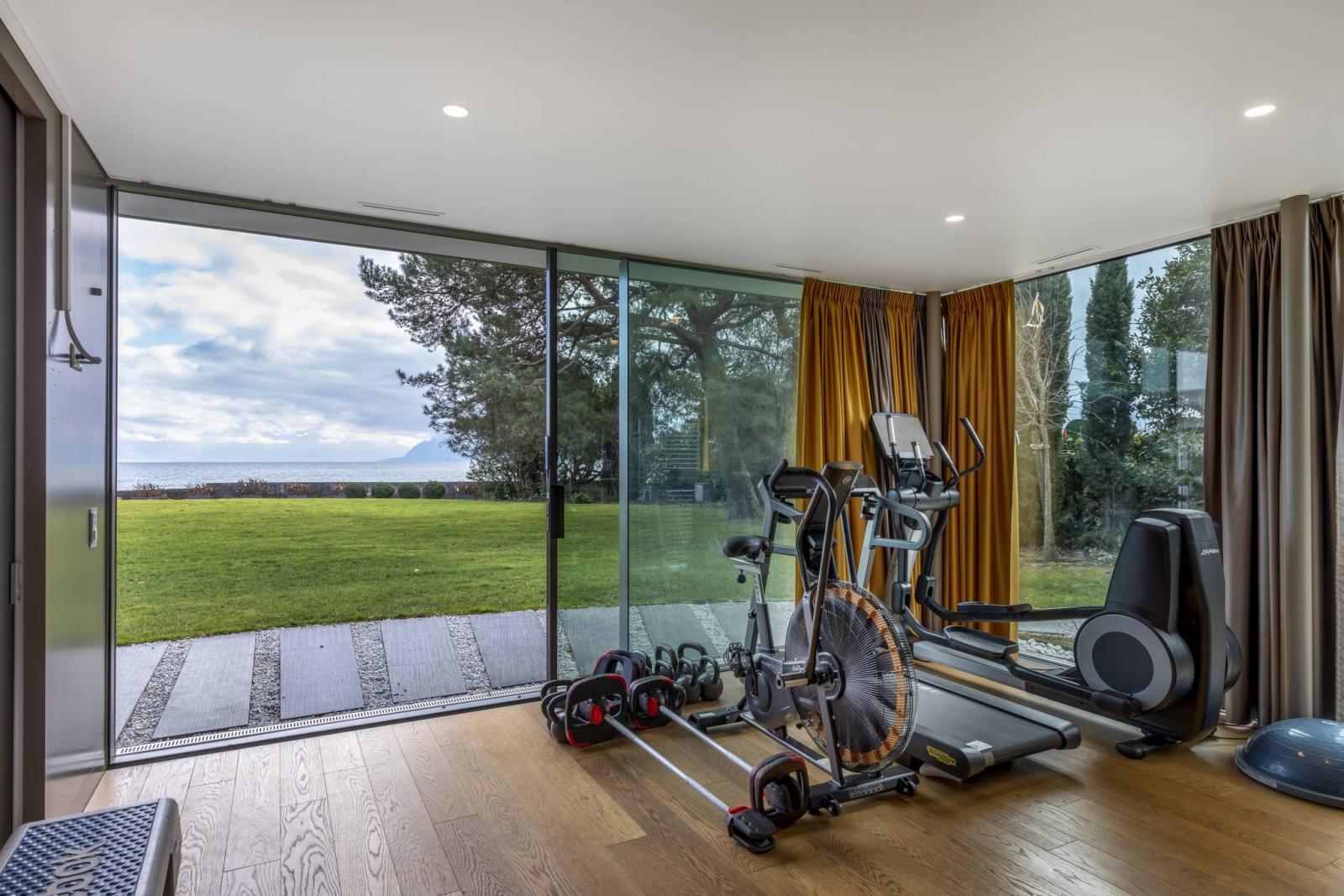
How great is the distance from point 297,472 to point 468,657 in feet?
10.6

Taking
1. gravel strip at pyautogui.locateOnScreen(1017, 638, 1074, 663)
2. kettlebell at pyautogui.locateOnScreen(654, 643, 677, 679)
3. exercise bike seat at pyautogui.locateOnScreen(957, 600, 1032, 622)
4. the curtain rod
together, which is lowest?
gravel strip at pyautogui.locateOnScreen(1017, 638, 1074, 663)

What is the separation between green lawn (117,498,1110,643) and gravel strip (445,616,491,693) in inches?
28.9

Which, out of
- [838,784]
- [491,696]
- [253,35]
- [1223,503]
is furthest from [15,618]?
[1223,503]

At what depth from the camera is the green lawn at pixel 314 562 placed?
22.0ft

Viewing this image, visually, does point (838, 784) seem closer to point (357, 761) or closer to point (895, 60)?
point (357, 761)

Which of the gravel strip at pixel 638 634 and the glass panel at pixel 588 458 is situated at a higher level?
the glass panel at pixel 588 458

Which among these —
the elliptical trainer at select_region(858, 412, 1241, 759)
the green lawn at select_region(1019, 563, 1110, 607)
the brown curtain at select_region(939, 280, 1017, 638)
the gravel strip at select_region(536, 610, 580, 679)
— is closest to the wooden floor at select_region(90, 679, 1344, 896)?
the elliptical trainer at select_region(858, 412, 1241, 759)

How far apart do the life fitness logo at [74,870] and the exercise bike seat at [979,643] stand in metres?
3.71

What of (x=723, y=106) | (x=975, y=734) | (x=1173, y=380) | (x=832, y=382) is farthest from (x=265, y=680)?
(x=1173, y=380)

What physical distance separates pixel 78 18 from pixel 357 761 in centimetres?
281

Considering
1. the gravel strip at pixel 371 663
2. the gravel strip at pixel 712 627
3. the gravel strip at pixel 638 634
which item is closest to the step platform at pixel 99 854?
the gravel strip at pixel 638 634

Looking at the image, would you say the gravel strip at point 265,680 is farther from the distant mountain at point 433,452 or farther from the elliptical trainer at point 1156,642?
the elliptical trainer at point 1156,642

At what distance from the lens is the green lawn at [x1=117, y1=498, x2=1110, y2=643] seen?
6.70 meters

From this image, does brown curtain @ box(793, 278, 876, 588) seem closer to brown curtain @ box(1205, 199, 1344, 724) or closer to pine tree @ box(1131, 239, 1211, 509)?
pine tree @ box(1131, 239, 1211, 509)
